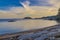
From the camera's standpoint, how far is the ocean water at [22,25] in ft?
5.19

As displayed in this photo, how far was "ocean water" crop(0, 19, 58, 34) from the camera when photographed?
5.19 feet

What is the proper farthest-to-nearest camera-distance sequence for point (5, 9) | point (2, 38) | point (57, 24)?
point (57, 24)
point (5, 9)
point (2, 38)

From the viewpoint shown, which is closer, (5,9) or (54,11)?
(5,9)

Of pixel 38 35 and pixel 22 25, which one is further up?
pixel 22 25

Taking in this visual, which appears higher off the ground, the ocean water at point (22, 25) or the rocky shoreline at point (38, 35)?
the ocean water at point (22, 25)

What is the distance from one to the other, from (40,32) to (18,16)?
1.17 ft

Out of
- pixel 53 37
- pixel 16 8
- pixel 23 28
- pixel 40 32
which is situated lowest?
pixel 53 37

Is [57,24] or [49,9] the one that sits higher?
[49,9]

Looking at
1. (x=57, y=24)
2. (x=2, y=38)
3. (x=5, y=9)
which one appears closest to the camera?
(x=2, y=38)

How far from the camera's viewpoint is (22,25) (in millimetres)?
1647

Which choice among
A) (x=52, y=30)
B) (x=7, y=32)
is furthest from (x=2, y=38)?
(x=52, y=30)

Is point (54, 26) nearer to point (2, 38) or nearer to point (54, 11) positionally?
point (54, 11)

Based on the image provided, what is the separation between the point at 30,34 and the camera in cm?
164

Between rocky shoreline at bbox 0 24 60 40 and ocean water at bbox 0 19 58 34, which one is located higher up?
ocean water at bbox 0 19 58 34
